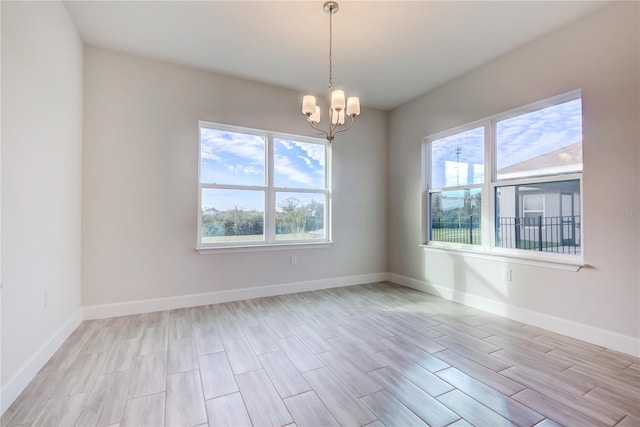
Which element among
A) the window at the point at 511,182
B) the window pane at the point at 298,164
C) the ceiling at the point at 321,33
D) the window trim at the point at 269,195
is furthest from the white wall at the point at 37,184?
the window at the point at 511,182

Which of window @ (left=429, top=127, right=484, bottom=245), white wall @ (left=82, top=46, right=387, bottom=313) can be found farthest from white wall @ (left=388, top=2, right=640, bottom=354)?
white wall @ (left=82, top=46, right=387, bottom=313)

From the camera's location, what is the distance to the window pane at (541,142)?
8.74 feet

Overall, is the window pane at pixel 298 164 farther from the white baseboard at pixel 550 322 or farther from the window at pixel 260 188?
the white baseboard at pixel 550 322

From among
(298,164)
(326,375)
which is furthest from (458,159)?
(326,375)

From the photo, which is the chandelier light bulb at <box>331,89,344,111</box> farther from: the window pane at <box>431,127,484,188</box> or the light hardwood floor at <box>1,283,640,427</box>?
the window pane at <box>431,127,484,188</box>

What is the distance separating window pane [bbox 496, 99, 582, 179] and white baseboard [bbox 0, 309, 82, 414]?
14.6ft

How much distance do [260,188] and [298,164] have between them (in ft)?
2.30

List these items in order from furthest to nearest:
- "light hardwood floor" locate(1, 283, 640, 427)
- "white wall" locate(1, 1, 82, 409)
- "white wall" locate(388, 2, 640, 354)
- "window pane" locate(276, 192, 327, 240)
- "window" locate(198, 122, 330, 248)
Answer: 1. "window pane" locate(276, 192, 327, 240)
2. "window" locate(198, 122, 330, 248)
3. "white wall" locate(388, 2, 640, 354)
4. "white wall" locate(1, 1, 82, 409)
5. "light hardwood floor" locate(1, 283, 640, 427)

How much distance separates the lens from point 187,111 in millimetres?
3449

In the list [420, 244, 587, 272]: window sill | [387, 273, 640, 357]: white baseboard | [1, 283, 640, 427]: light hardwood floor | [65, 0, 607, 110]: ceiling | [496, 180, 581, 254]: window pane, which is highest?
[65, 0, 607, 110]: ceiling

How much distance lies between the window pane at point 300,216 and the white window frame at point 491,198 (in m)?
1.55

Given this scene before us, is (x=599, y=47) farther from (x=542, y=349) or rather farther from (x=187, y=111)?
(x=187, y=111)

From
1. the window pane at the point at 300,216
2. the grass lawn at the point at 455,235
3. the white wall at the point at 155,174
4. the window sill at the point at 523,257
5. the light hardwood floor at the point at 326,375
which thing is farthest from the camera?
the window pane at the point at 300,216

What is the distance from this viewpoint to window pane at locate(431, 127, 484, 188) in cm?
352
